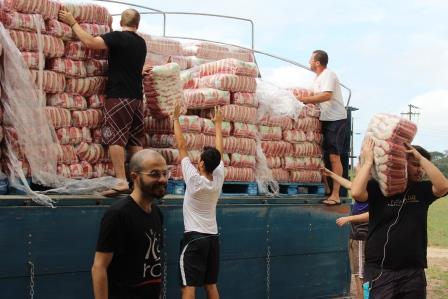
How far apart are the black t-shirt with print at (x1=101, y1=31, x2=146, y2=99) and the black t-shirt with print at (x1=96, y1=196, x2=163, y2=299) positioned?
289 centimetres

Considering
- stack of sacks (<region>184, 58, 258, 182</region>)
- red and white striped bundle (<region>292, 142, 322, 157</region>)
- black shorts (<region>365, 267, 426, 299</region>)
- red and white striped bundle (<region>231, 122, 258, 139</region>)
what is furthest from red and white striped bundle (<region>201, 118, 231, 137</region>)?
black shorts (<region>365, 267, 426, 299</region>)

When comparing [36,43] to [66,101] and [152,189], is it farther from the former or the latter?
[152,189]

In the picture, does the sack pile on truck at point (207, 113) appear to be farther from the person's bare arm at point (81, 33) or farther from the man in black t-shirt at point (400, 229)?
the man in black t-shirt at point (400, 229)

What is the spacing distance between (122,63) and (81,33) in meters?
0.49

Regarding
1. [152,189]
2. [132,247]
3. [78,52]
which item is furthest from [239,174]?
[132,247]

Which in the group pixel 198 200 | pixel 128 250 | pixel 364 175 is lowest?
pixel 128 250

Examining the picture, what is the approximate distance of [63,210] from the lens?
6090mm

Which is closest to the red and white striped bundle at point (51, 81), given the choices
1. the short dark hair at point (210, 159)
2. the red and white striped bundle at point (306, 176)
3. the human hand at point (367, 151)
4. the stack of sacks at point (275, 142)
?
the short dark hair at point (210, 159)

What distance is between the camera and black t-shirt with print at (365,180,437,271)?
17.1 ft

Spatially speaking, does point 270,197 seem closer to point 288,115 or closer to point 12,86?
point 288,115

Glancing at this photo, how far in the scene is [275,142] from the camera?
894cm

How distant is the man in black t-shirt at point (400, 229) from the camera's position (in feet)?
17.1

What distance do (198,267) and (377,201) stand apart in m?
2.16

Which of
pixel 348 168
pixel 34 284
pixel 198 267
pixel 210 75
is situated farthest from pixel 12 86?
pixel 348 168
